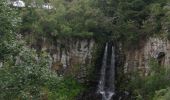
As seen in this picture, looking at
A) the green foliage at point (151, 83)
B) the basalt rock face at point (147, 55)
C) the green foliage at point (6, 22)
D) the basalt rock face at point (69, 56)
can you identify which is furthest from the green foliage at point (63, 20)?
the green foliage at point (6, 22)

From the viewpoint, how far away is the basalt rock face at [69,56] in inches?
1121

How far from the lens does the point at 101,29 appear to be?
2886cm

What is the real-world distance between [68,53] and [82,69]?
4.48 feet

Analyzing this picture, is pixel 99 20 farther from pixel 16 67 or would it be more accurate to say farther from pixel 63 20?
pixel 16 67

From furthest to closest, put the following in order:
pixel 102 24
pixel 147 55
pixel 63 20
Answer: pixel 63 20
pixel 102 24
pixel 147 55

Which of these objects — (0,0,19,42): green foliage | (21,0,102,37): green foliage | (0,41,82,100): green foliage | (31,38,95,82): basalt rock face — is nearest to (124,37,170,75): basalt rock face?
(31,38,95,82): basalt rock face

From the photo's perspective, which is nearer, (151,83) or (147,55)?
(151,83)

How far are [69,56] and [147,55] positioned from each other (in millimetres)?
5127

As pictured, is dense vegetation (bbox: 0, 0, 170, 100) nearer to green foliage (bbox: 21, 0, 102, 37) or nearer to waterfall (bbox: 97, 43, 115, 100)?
green foliage (bbox: 21, 0, 102, 37)

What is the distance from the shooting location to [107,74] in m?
28.8

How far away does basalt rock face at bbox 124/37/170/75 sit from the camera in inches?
1012

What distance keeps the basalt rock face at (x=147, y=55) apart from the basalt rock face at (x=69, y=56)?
2606mm

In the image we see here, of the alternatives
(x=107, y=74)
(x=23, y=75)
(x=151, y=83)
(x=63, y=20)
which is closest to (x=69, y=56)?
(x=63, y=20)

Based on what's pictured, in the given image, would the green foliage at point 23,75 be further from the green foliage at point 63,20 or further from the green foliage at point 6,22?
the green foliage at point 63,20
